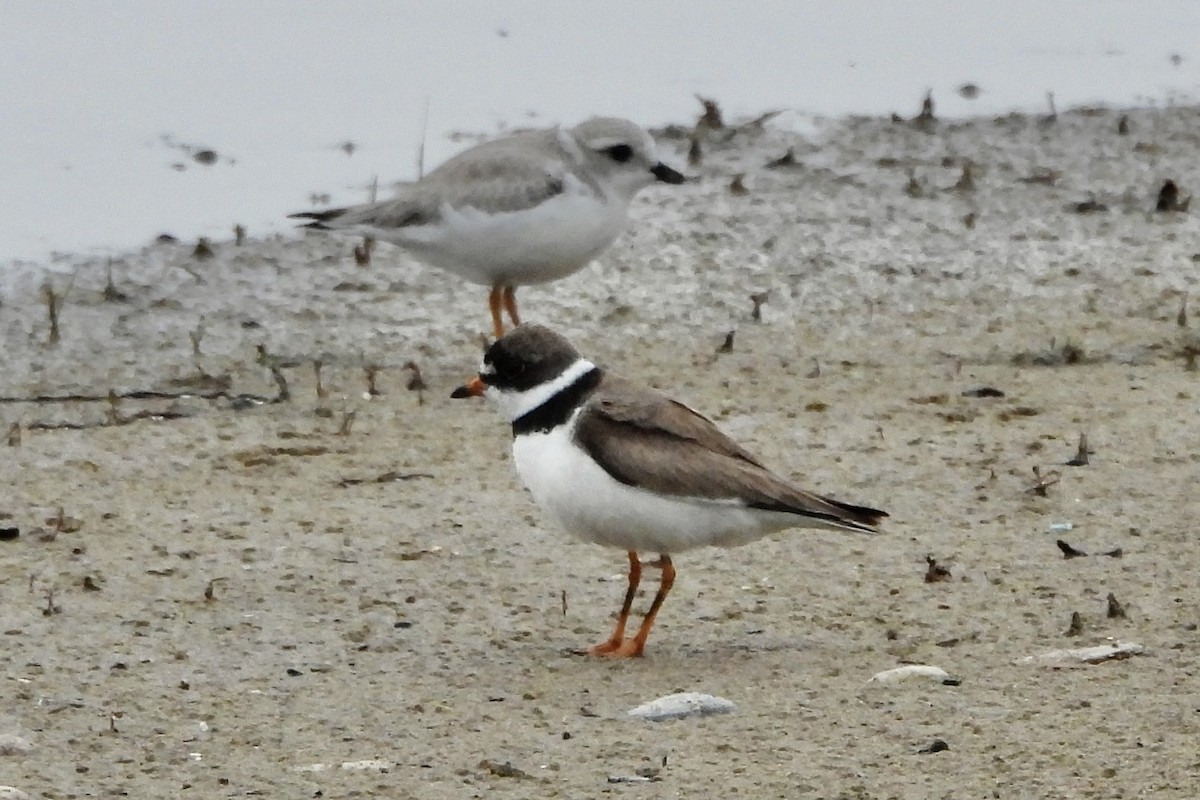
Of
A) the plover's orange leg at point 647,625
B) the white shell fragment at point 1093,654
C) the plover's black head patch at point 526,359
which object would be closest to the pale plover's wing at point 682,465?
the plover's black head patch at point 526,359

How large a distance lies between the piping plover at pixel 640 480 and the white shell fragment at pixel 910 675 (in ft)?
1.45

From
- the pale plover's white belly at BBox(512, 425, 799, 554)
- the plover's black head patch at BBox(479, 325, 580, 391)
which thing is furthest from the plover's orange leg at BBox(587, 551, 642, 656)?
the plover's black head patch at BBox(479, 325, 580, 391)

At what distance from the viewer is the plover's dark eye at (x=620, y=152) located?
9070 millimetres

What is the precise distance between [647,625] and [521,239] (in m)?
3.23

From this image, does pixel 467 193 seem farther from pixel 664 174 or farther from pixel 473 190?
pixel 664 174

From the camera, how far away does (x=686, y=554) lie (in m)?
A: 6.57

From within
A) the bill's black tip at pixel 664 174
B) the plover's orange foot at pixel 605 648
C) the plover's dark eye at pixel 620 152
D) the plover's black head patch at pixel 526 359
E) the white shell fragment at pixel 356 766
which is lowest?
the white shell fragment at pixel 356 766

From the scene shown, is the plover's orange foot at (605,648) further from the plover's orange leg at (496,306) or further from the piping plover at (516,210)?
the plover's orange leg at (496,306)

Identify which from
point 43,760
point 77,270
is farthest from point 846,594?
point 77,270

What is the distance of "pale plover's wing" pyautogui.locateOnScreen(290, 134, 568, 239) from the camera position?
869 cm

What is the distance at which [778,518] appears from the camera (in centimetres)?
561

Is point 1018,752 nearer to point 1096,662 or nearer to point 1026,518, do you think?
point 1096,662

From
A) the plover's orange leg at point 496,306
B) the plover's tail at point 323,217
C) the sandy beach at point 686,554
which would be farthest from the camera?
the plover's tail at point 323,217

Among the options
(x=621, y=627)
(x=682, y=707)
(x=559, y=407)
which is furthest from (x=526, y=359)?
(x=682, y=707)
